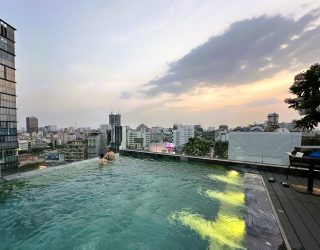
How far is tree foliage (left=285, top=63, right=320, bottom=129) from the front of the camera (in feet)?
13.9

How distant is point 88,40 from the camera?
1435cm

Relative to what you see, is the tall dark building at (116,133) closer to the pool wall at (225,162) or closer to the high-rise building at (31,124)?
the pool wall at (225,162)

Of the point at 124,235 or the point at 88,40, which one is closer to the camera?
the point at 124,235

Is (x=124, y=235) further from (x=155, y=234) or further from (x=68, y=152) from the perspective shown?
(x=68, y=152)

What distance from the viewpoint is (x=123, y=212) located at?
4.38 m

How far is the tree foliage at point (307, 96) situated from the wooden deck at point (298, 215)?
1566 millimetres

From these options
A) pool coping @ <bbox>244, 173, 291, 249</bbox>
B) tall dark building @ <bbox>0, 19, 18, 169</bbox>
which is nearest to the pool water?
pool coping @ <bbox>244, 173, 291, 249</bbox>

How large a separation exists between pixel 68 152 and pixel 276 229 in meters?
86.1

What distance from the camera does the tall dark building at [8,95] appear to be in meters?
29.9

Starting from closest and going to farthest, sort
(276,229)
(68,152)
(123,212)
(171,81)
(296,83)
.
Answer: (276,229) < (123,212) < (296,83) < (171,81) < (68,152)

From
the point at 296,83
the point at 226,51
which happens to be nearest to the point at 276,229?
the point at 296,83

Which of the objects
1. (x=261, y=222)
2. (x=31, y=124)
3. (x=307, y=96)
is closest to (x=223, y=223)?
(x=261, y=222)

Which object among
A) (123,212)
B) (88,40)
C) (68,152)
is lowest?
(68,152)

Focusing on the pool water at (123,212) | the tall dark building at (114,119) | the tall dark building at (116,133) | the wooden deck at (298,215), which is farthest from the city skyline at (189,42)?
the tall dark building at (114,119)
